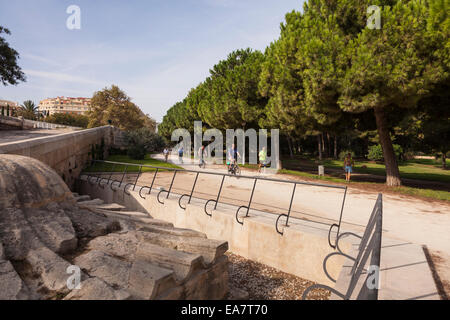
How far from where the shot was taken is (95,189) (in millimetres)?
8062

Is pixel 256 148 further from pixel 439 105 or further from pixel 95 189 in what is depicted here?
pixel 95 189

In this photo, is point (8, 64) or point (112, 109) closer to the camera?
point (8, 64)

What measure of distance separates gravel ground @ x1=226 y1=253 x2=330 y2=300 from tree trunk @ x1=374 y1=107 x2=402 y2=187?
382 inches

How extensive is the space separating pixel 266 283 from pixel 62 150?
23.5ft

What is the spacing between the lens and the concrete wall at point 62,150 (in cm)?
542

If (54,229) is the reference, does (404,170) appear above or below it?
below

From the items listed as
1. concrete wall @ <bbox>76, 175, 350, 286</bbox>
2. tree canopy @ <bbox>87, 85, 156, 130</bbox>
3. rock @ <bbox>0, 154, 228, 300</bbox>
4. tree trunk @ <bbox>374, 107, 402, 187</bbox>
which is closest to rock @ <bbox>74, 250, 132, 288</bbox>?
rock @ <bbox>0, 154, 228, 300</bbox>

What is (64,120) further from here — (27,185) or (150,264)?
(150,264)

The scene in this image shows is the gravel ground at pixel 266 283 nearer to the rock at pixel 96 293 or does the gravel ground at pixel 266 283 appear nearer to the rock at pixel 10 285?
the rock at pixel 96 293

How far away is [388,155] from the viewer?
11719 millimetres

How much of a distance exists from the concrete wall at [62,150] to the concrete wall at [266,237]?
10.4ft

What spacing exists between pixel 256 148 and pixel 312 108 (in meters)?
14.3

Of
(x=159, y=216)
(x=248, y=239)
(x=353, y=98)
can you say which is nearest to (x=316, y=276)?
(x=248, y=239)

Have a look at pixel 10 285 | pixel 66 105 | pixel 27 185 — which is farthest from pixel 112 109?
pixel 66 105
